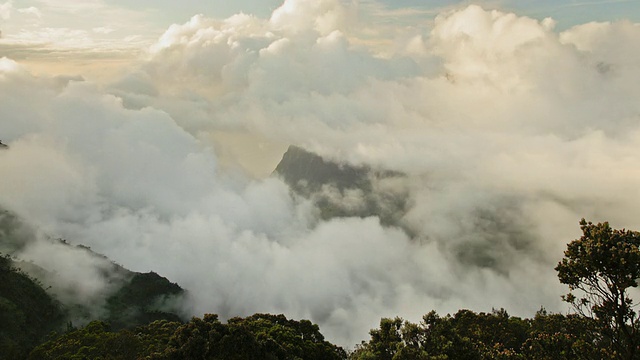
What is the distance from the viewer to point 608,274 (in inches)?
1067

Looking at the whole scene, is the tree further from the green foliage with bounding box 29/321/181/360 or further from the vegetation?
the green foliage with bounding box 29/321/181/360

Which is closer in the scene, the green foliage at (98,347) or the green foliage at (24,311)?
the green foliage at (98,347)

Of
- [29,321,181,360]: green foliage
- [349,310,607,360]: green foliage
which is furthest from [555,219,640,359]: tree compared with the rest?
[29,321,181,360]: green foliage

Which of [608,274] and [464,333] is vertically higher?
[608,274]

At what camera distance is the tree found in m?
26.1

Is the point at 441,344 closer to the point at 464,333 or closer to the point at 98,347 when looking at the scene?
the point at 464,333

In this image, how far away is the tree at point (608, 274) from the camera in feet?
85.6

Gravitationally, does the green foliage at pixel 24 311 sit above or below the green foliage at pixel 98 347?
below

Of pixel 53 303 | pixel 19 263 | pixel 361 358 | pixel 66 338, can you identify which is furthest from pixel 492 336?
pixel 19 263

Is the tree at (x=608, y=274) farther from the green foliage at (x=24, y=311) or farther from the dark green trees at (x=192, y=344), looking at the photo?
the green foliage at (x=24, y=311)

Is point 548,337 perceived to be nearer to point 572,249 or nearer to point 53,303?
point 572,249

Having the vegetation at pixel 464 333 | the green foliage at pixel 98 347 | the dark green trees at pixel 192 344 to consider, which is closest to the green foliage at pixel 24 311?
the vegetation at pixel 464 333

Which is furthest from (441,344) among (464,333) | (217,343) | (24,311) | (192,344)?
(24,311)

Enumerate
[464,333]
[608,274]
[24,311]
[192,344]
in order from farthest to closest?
[24,311]
[464,333]
[192,344]
[608,274]
